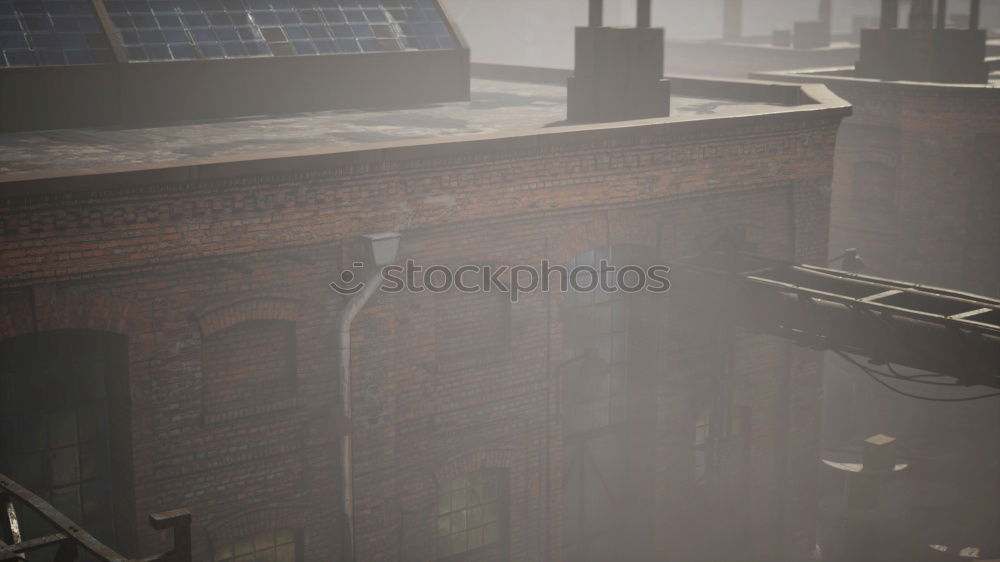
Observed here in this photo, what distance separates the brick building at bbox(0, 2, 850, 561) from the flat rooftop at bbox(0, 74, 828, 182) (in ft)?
0.29

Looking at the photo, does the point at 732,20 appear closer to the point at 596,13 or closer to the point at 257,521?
the point at 596,13

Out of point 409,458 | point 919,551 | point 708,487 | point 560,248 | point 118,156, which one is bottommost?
point 919,551

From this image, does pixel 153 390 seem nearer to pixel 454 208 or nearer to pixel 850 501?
pixel 454 208

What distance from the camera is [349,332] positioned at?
11.4 meters

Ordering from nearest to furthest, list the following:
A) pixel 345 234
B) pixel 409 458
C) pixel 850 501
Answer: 1. pixel 345 234
2. pixel 409 458
3. pixel 850 501

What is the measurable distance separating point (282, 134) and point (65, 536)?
22.1 feet

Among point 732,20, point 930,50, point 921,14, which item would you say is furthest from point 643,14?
point 732,20

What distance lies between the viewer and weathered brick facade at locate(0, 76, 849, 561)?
33.6 feet

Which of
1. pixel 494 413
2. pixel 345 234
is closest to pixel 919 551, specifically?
pixel 494 413

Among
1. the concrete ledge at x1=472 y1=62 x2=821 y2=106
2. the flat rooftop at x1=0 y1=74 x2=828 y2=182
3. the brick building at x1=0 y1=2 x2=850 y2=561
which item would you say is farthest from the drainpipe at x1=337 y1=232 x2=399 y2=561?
the concrete ledge at x1=472 y1=62 x2=821 y2=106

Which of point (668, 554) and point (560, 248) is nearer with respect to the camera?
point (560, 248)

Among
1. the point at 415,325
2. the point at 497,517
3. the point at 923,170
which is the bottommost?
the point at 497,517

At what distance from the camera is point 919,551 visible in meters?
15.7

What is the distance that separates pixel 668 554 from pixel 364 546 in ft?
15.7
